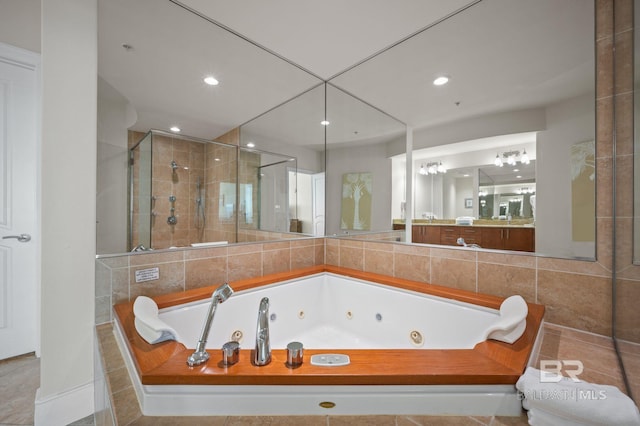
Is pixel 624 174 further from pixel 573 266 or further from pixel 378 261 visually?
pixel 378 261

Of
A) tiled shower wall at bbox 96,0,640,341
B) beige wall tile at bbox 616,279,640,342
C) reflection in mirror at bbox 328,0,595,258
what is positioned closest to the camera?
beige wall tile at bbox 616,279,640,342

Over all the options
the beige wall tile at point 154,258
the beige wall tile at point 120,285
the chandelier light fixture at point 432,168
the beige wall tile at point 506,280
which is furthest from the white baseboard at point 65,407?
the chandelier light fixture at point 432,168

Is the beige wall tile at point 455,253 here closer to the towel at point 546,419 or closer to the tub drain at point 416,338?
the tub drain at point 416,338

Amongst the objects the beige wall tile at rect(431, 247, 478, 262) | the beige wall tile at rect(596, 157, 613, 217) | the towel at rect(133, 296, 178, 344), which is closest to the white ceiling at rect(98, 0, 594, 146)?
the beige wall tile at rect(596, 157, 613, 217)

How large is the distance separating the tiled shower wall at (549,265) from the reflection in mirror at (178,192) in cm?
12

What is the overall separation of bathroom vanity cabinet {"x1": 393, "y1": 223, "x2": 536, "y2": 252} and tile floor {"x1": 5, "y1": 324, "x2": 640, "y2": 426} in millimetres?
423

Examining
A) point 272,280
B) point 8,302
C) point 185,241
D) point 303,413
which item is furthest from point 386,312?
point 8,302

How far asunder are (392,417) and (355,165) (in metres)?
2.00

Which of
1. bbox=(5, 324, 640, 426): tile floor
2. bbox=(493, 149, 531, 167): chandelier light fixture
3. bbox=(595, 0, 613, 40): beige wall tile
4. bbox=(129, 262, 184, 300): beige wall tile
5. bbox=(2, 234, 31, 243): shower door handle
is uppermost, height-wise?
bbox=(595, 0, 613, 40): beige wall tile

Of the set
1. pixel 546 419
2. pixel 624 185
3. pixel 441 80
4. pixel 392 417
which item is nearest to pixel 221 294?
pixel 392 417

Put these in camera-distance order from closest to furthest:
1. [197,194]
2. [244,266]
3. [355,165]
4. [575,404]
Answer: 1. [575,404]
2. [197,194]
3. [244,266]
4. [355,165]

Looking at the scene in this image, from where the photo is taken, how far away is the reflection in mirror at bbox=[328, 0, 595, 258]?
1.24m

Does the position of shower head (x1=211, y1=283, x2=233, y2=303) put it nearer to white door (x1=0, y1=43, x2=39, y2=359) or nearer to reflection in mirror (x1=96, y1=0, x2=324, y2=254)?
reflection in mirror (x1=96, y1=0, x2=324, y2=254)

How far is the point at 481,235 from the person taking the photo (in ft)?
4.99
